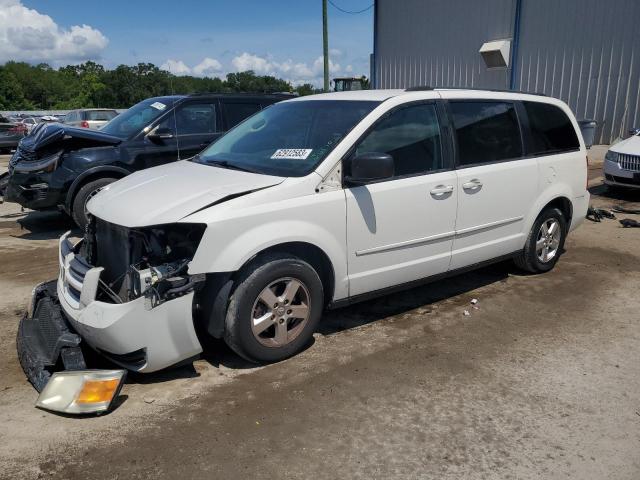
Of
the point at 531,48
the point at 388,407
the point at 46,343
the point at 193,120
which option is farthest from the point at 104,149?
the point at 531,48

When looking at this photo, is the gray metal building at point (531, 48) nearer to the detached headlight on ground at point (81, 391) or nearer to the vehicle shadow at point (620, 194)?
the vehicle shadow at point (620, 194)

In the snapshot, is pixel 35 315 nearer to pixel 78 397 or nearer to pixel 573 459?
pixel 78 397

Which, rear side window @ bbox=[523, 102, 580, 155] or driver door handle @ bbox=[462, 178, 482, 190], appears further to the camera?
rear side window @ bbox=[523, 102, 580, 155]

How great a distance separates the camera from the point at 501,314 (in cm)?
466

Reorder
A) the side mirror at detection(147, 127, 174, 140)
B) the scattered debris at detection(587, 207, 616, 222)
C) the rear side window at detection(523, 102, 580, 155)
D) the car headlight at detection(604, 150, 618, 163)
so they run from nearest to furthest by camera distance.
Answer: the rear side window at detection(523, 102, 580, 155)
the side mirror at detection(147, 127, 174, 140)
the scattered debris at detection(587, 207, 616, 222)
the car headlight at detection(604, 150, 618, 163)

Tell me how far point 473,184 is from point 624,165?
21.3 feet

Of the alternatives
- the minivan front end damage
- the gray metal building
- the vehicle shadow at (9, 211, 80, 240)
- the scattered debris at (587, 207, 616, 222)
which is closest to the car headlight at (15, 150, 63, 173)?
the vehicle shadow at (9, 211, 80, 240)

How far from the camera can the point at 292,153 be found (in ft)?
13.1

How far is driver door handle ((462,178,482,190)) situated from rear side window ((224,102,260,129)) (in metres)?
4.40

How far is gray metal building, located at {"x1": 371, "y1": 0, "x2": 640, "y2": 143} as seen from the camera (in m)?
15.0

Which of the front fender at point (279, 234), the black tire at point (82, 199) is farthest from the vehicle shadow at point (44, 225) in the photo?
the front fender at point (279, 234)

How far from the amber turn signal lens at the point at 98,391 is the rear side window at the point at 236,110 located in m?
5.41

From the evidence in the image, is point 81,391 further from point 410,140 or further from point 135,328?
point 410,140

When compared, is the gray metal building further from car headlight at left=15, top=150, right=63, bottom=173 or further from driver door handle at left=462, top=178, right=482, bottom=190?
car headlight at left=15, top=150, right=63, bottom=173
